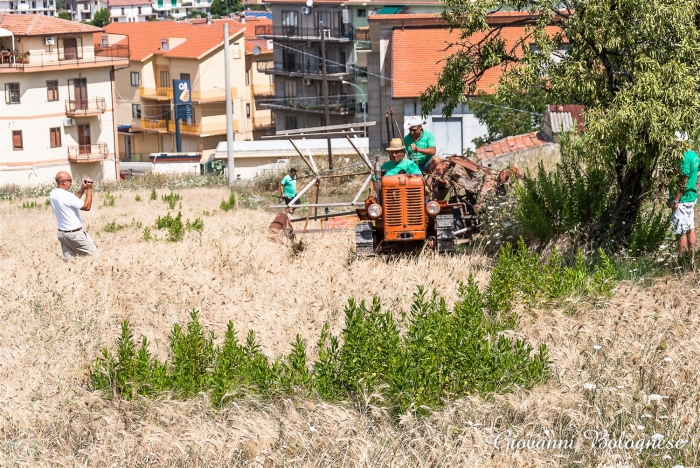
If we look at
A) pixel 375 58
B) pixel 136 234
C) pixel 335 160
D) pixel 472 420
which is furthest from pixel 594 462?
pixel 375 58

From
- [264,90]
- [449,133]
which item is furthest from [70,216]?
Answer: [264,90]

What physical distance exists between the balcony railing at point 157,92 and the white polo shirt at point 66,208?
74675 millimetres

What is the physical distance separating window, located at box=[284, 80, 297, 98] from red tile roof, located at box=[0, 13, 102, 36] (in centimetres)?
2168

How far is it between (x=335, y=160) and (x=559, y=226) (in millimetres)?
27475

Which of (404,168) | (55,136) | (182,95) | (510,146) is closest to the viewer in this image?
(404,168)

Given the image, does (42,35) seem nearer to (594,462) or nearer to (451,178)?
(451,178)

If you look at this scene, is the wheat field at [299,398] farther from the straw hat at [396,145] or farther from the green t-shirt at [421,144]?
the green t-shirt at [421,144]

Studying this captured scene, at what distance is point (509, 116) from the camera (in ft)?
119

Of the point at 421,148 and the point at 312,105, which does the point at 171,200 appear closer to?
the point at 421,148

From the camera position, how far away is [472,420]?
8.58 m

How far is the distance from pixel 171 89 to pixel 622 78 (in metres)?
78.7

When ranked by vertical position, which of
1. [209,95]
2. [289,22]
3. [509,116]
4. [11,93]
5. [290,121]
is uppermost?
[289,22]

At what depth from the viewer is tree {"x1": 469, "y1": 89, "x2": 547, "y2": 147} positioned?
117 feet

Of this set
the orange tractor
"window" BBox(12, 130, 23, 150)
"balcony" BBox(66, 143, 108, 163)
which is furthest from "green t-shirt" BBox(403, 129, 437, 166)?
"balcony" BBox(66, 143, 108, 163)
